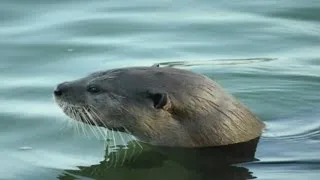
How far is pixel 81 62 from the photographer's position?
8656mm

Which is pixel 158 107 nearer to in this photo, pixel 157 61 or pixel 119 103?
pixel 119 103

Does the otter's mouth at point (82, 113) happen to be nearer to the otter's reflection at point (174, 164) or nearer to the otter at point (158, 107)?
the otter at point (158, 107)

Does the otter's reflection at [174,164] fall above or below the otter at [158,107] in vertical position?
below

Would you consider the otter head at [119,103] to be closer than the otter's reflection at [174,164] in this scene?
No

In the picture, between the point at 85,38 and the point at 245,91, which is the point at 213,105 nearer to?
the point at 245,91

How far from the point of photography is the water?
6703 mm

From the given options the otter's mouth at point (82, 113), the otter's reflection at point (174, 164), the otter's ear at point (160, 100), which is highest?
the otter's ear at point (160, 100)

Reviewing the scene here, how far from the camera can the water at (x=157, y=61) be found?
670 cm

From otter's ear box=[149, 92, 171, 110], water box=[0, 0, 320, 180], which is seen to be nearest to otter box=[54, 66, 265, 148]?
otter's ear box=[149, 92, 171, 110]

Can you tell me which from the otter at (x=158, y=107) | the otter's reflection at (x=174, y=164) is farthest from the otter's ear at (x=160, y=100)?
the otter's reflection at (x=174, y=164)

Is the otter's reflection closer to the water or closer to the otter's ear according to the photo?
the water

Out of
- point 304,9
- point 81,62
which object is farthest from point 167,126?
point 304,9

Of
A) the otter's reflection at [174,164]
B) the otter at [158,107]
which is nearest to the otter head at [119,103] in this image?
the otter at [158,107]

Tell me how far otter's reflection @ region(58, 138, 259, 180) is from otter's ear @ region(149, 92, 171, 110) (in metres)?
0.29
